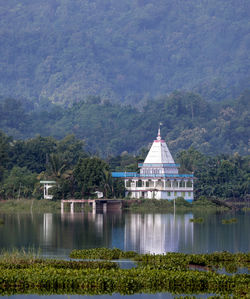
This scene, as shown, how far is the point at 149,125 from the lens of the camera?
147625 millimetres

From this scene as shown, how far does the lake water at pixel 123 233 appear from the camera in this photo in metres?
41.9

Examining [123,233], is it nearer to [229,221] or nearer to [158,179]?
[229,221]

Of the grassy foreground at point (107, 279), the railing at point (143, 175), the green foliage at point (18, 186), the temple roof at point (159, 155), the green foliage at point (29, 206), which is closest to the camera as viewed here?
the grassy foreground at point (107, 279)

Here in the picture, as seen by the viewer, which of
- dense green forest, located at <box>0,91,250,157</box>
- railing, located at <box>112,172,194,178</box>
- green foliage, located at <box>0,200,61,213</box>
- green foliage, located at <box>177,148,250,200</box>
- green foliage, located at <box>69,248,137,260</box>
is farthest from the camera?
dense green forest, located at <box>0,91,250,157</box>

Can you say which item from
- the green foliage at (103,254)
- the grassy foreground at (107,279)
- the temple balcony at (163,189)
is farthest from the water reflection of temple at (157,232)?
the temple balcony at (163,189)

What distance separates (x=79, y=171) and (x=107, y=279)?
44645mm

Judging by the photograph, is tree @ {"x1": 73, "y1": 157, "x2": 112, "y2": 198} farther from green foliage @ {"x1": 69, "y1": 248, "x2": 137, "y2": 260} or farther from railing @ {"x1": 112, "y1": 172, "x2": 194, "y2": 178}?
green foliage @ {"x1": 69, "y1": 248, "x2": 137, "y2": 260}

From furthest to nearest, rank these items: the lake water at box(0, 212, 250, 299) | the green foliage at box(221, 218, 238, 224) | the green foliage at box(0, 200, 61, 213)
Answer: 1. the green foliage at box(0, 200, 61, 213)
2. the green foliage at box(221, 218, 238, 224)
3. the lake water at box(0, 212, 250, 299)

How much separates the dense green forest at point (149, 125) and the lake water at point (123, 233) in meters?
73.7

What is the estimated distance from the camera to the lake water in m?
41.9

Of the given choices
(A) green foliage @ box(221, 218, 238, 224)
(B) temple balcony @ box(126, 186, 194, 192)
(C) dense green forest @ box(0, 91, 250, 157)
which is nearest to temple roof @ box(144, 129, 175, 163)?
(B) temple balcony @ box(126, 186, 194, 192)

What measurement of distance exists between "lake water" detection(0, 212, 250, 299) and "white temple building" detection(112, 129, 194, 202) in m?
12.4

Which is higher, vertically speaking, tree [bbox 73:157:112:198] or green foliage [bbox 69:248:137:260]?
tree [bbox 73:157:112:198]

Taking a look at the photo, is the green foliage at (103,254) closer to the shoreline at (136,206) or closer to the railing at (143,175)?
the shoreline at (136,206)
